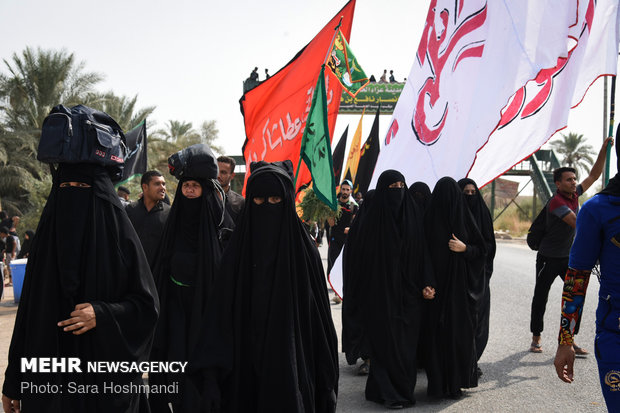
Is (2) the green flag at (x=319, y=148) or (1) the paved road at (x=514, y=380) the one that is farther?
(2) the green flag at (x=319, y=148)

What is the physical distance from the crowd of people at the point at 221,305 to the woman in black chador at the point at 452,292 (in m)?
0.02

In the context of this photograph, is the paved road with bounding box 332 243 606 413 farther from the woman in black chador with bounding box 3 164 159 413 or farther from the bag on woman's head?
the woman in black chador with bounding box 3 164 159 413

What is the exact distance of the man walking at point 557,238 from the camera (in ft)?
19.1

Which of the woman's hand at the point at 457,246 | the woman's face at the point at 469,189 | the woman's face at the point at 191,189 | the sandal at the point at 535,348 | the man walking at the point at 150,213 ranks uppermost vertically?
the woman's face at the point at 469,189

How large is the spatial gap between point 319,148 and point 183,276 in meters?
2.90

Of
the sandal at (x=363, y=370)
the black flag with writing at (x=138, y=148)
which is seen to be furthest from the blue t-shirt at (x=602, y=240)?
the black flag with writing at (x=138, y=148)

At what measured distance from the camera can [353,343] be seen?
16.6 feet

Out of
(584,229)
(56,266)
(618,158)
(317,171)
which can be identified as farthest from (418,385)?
(56,266)

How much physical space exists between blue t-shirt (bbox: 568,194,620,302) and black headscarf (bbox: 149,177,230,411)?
7.45 ft

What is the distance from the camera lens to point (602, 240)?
2508 millimetres

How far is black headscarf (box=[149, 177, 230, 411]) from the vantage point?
3777mm

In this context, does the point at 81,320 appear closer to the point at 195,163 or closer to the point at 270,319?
the point at 270,319

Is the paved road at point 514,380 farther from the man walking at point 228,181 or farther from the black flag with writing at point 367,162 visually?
the black flag with writing at point 367,162

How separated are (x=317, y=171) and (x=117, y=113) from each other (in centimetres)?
1729
